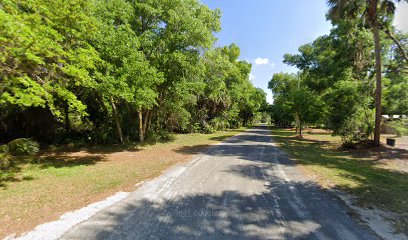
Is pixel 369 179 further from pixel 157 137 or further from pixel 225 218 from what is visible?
pixel 157 137

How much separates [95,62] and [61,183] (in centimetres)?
565

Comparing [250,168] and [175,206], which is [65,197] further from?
[250,168]

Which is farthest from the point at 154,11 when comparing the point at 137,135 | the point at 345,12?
the point at 345,12

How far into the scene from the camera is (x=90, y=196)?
5.46 metres

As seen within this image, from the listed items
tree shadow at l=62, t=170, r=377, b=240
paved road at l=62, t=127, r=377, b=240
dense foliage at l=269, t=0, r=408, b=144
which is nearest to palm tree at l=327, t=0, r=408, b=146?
dense foliage at l=269, t=0, r=408, b=144

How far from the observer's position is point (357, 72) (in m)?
18.3

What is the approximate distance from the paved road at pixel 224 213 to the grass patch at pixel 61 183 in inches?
36.2

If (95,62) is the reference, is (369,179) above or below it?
below

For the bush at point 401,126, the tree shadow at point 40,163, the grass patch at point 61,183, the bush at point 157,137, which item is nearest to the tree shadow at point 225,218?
the grass patch at point 61,183

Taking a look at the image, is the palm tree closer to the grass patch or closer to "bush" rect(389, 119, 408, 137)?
"bush" rect(389, 119, 408, 137)

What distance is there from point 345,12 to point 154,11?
41.9 ft

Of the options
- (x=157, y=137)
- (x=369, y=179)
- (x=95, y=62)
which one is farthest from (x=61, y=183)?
(x=157, y=137)

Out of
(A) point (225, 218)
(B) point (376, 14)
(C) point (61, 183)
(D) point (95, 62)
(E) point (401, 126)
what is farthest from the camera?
(E) point (401, 126)

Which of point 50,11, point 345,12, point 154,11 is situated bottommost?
point 50,11
